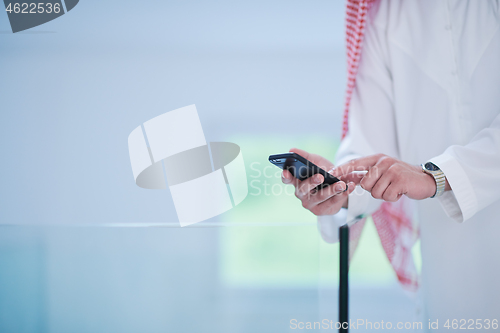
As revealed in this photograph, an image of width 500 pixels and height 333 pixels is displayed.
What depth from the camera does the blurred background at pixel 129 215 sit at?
0.41 metres

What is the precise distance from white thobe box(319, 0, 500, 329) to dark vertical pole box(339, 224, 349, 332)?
6cm

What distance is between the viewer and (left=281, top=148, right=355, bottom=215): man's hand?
0.45 metres

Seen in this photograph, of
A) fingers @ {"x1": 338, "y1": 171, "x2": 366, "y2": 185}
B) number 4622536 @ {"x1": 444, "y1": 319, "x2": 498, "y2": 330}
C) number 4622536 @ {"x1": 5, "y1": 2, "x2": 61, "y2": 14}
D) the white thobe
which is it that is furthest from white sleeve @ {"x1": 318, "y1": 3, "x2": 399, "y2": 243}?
number 4622536 @ {"x1": 5, "y1": 2, "x2": 61, "y2": 14}

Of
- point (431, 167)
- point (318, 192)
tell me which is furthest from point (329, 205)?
point (431, 167)

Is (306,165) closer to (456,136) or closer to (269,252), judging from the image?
(269,252)

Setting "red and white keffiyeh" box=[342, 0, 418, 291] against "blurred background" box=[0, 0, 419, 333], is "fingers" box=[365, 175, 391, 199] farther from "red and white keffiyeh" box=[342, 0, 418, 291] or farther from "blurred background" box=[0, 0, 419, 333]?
"red and white keffiyeh" box=[342, 0, 418, 291]

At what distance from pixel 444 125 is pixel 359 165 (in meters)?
0.23

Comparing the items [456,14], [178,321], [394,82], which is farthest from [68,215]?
[456,14]

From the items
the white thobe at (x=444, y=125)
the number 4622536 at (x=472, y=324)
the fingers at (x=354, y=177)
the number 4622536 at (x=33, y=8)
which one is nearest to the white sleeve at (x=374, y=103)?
the white thobe at (x=444, y=125)

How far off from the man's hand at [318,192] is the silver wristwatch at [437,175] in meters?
0.11

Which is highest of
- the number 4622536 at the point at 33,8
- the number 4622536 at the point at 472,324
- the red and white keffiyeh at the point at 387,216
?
the number 4622536 at the point at 33,8

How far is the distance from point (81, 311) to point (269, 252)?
262mm

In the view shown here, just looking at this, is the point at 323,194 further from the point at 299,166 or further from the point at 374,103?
the point at 374,103

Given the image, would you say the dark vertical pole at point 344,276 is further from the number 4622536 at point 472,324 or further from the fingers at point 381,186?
the number 4622536 at point 472,324
